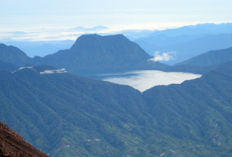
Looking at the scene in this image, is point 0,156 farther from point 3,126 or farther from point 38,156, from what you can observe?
point 3,126

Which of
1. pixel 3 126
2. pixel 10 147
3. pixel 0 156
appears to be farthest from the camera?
pixel 3 126

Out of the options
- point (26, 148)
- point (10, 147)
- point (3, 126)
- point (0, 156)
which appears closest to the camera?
point (0, 156)

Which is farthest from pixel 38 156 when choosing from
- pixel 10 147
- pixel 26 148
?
pixel 10 147

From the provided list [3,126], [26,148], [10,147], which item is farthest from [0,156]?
[3,126]

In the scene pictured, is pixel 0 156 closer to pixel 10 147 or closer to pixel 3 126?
pixel 10 147

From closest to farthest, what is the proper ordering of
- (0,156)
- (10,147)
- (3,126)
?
1. (0,156)
2. (10,147)
3. (3,126)

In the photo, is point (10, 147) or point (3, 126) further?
point (3, 126)

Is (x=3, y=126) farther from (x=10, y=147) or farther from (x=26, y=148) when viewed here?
(x=10, y=147)

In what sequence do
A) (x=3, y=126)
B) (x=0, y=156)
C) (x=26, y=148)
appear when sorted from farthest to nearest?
(x=3, y=126), (x=26, y=148), (x=0, y=156)
